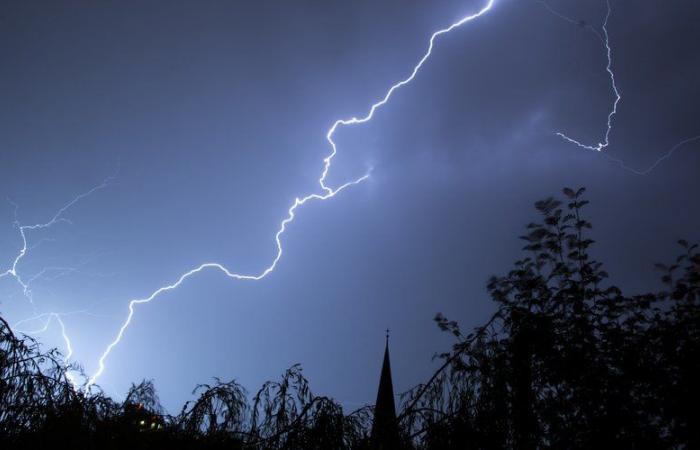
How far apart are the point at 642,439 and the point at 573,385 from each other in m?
0.67

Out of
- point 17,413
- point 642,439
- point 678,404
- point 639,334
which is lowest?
point 17,413

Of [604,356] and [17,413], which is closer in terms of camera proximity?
[17,413]

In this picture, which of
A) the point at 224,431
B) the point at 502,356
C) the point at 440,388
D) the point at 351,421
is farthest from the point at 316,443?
the point at 502,356

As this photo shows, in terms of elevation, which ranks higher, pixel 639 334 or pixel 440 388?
pixel 639 334

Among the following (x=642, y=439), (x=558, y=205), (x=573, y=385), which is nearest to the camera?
(x=642, y=439)

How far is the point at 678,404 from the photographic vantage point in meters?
3.72

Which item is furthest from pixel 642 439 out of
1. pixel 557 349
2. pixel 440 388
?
pixel 440 388

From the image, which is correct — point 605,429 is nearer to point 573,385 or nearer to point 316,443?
point 573,385

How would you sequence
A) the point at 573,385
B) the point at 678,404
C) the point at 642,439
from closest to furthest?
the point at 642,439
the point at 678,404
the point at 573,385

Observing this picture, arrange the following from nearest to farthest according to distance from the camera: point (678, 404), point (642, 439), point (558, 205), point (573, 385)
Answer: point (642, 439) < point (678, 404) < point (573, 385) < point (558, 205)

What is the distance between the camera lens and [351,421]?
4133 millimetres

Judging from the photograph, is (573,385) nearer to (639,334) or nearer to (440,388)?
(639,334)

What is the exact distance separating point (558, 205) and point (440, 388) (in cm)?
265

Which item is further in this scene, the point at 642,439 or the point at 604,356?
the point at 604,356
